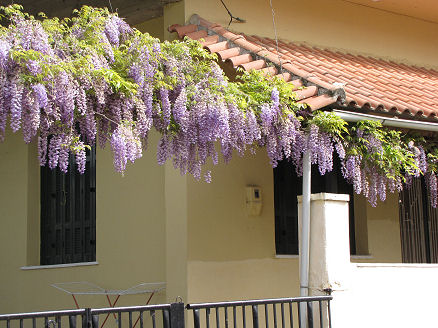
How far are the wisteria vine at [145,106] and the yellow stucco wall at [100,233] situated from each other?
1.98 m

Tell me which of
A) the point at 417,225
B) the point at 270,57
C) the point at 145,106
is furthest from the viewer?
the point at 417,225

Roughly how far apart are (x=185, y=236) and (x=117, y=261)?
1211mm

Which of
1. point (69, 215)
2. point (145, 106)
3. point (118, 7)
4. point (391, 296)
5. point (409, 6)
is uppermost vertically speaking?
point (409, 6)

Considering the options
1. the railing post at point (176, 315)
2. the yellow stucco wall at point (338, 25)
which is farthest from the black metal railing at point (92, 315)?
Result: the yellow stucco wall at point (338, 25)

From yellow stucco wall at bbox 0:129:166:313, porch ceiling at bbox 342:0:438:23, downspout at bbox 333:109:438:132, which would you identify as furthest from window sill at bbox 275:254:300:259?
porch ceiling at bbox 342:0:438:23

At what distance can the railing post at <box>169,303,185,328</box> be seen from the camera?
5758 millimetres

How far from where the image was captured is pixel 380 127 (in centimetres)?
804

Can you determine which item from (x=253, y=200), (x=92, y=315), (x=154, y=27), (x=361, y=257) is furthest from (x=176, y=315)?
(x=361, y=257)

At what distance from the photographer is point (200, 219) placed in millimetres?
8430

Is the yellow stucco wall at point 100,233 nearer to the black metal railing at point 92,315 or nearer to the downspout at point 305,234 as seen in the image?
the downspout at point 305,234

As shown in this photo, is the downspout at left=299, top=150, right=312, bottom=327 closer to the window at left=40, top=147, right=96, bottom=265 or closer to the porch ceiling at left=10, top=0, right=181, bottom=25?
the porch ceiling at left=10, top=0, right=181, bottom=25

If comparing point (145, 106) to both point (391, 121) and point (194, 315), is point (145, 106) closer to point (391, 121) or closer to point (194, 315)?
point (194, 315)

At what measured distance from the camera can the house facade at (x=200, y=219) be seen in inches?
332

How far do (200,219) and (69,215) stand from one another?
2.39 metres
